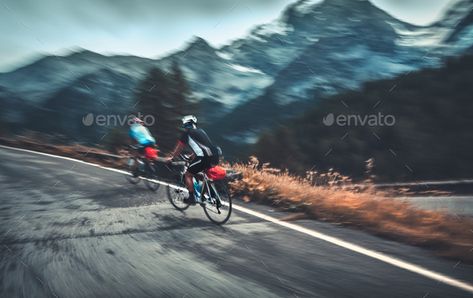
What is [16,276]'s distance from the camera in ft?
11.1

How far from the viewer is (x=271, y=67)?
74.7 metres

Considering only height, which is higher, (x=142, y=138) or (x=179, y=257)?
(x=142, y=138)

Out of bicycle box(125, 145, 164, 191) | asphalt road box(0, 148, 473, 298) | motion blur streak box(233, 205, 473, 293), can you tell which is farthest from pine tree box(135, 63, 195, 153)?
motion blur streak box(233, 205, 473, 293)

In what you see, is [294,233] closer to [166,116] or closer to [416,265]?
[416,265]

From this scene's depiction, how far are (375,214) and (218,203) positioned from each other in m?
2.39

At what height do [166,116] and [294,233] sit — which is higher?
[166,116]

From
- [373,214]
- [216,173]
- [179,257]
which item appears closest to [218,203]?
[216,173]

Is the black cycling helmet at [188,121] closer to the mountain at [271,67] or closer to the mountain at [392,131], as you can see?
the mountain at [271,67]

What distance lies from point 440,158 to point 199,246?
32.9m

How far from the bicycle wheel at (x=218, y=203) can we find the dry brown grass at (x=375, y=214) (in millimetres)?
1266

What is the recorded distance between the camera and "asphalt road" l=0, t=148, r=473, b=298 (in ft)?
10.7

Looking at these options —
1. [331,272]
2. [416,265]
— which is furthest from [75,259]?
[416,265]

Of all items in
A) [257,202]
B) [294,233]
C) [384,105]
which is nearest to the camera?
[294,233]

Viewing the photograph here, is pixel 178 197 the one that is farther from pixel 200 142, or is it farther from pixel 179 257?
pixel 179 257
